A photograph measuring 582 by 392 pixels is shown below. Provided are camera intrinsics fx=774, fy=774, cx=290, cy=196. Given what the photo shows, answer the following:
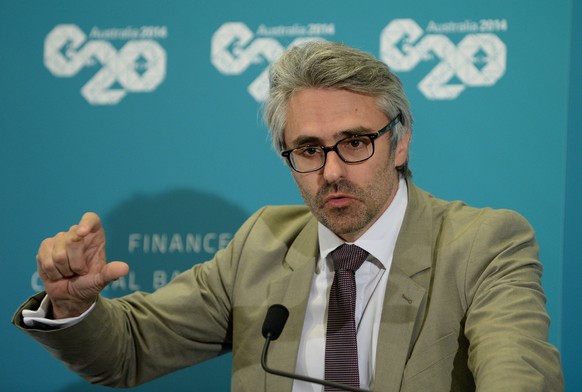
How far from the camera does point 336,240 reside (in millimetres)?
2275

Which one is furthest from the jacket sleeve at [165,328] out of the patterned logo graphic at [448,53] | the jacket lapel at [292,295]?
the patterned logo graphic at [448,53]

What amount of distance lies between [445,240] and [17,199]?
1.66 m

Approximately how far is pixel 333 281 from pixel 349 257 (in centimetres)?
8

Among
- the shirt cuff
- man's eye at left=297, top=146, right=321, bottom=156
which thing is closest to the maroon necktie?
man's eye at left=297, top=146, right=321, bottom=156

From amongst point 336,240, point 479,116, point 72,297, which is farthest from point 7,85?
point 479,116

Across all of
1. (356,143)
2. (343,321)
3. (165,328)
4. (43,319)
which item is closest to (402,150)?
(356,143)

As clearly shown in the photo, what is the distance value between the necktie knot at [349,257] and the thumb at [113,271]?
0.63 meters

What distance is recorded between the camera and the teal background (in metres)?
2.54

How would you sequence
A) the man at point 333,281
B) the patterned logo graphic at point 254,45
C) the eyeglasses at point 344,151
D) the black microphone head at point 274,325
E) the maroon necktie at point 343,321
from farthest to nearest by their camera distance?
the patterned logo graphic at point 254,45, the eyeglasses at point 344,151, the maroon necktie at point 343,321, the man at point 333,281, the black microphone head at point 274,325

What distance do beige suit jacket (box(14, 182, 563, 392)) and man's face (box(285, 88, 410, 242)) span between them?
13 centimetres

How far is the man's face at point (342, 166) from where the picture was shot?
2139mm

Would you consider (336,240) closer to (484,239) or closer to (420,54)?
(484,239)

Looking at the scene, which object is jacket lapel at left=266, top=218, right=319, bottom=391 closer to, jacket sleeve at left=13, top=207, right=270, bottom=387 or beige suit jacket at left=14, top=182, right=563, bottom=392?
beige suit jacket at left=14, top=182, right=563, bottom=392

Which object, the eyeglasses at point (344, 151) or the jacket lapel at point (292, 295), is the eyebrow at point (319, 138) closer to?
the eyeglasses at point (344, 151)
